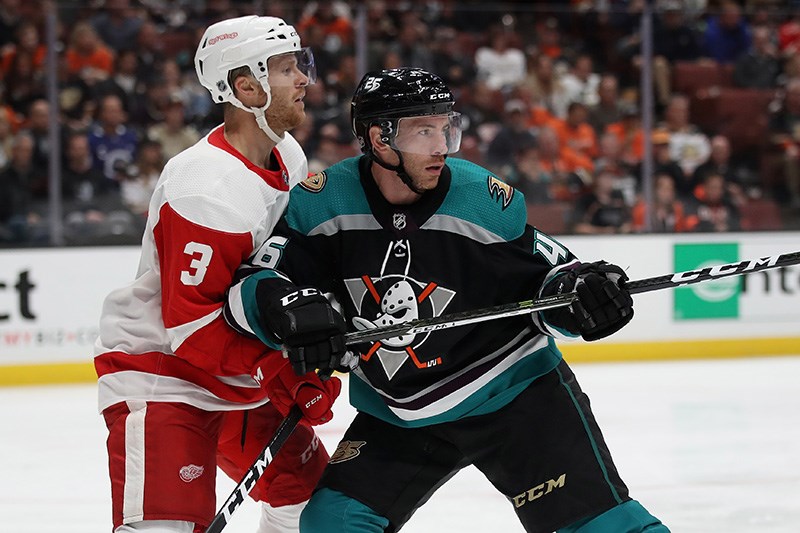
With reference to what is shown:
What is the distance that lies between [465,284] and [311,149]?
3.86 metres

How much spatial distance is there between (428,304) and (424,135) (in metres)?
0.32

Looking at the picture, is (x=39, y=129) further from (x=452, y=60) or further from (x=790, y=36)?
(x=790, y=36)

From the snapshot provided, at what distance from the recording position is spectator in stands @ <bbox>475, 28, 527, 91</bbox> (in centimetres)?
650

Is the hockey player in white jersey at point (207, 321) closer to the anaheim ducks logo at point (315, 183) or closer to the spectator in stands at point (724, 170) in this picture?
the anaheim ducks logo at point (315, 183)

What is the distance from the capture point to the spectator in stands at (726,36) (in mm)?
7047

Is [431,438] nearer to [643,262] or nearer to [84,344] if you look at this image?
[84,344]

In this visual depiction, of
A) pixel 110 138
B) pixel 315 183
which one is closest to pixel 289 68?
pixel 315 183

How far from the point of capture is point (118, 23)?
5.98 metres

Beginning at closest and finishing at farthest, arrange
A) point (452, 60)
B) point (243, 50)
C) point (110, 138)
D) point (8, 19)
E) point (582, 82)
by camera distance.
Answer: point (243, 50)
point (110, 138)
point (8, 19)
point (452, 60)
point (582, 82)

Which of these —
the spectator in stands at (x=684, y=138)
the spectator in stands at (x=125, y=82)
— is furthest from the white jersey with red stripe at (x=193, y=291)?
the spectator in stands at (x=684, y=138)

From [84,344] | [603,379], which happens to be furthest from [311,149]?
[603,379]

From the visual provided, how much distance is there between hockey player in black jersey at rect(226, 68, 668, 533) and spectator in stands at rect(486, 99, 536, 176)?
13.1 feet

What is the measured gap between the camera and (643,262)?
635 centimetres

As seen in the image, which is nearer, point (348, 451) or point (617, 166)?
point (348, 451)
